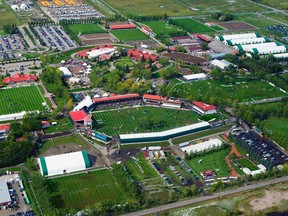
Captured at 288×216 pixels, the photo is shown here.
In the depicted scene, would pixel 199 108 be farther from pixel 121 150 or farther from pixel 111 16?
pixel 111 16

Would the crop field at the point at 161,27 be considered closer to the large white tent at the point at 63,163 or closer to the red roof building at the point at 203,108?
the red roof building at the point at 203,108

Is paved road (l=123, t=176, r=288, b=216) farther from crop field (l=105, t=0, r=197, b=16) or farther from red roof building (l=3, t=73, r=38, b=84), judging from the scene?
crop field (l=105, t=0, r=197, b=16)

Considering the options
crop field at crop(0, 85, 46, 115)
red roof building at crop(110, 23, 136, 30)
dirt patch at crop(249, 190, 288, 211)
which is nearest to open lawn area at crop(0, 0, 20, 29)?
red roof building at crop(110, 23, 136, 30)

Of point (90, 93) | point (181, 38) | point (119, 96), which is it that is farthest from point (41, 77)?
point (181, 38)

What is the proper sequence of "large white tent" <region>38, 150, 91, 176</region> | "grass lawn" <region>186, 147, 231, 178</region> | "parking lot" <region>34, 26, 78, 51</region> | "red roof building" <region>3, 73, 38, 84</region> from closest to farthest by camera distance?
"large white tent" <region>38, 150, 91, 176</region> < "grass lawn" <region>186, 147, 231, 178</region> < "red roof building" <region>3, 73, 38, 84</region> < "parking lot" <region>34, 26, 78, 51</region>

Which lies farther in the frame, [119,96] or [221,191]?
[119,96]

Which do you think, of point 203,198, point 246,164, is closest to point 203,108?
point 246,164

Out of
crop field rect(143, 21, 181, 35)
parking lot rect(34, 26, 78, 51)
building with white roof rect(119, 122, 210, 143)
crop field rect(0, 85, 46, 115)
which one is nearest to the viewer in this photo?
building with white roof rect(119, 122, 210, 143)

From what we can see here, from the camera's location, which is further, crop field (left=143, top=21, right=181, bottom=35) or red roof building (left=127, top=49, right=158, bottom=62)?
crop field (left=143, top=21, right=181, bottom=35)
